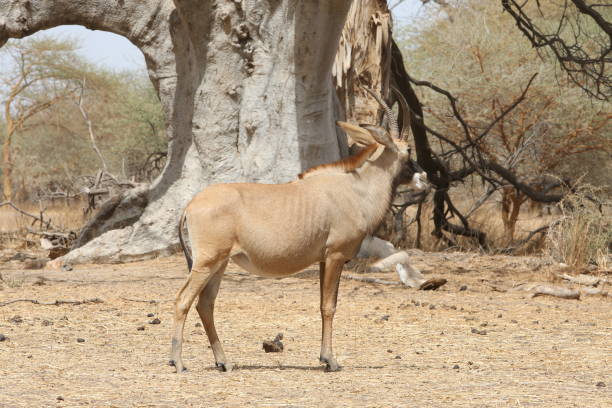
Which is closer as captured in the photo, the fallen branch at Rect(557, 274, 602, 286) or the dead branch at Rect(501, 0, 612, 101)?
the fallen branch at Rect(557, 274, 602, 286)

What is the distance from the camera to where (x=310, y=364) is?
5.50 metres

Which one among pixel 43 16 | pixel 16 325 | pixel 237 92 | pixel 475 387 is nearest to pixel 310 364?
pixel 475 387

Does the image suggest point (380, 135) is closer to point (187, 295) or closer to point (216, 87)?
point (187, 295)

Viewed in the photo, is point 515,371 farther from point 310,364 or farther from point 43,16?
point 43,16

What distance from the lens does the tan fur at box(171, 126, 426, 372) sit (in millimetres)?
4957

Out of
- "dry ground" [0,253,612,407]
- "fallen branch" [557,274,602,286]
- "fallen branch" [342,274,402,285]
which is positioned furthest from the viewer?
"fallen branch" [557,274,602,286]

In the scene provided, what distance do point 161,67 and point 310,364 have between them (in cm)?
760

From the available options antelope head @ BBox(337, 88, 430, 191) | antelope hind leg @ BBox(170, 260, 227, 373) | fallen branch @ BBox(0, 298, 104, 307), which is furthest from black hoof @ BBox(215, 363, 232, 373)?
fallen branch @ BBox(0, 298, 104, 307)

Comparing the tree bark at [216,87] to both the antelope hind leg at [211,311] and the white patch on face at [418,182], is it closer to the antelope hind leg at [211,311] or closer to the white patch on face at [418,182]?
the white patch on face at [418,182]

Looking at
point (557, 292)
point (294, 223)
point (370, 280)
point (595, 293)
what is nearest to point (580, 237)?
point (595, 293)

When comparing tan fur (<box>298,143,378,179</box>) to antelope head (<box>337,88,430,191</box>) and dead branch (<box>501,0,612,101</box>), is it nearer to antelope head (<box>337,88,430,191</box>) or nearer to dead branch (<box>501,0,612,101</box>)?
antelope head (<box>337,88,430,191</box>)

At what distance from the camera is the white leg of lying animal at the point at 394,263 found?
9.12 m

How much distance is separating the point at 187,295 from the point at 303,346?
151cm

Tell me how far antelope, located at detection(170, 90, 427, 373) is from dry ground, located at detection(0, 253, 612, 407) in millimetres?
498
